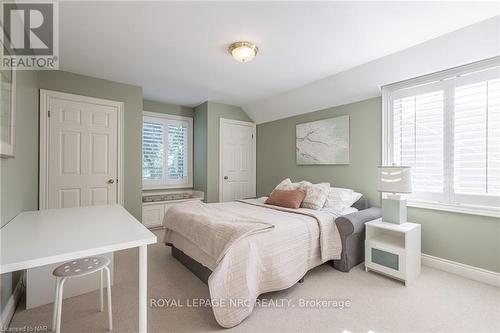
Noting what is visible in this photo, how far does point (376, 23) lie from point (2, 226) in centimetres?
330

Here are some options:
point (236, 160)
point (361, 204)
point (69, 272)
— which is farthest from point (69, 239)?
point (236, 160)

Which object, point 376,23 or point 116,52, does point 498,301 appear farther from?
point 116,52

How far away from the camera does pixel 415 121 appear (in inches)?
111

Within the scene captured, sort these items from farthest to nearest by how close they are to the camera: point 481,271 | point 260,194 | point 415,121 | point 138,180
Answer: point 260,194
point 138,180
point 415,121
point 481,271

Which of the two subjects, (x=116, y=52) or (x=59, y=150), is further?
(x=59, y=150)

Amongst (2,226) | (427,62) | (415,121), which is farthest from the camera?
(415,121)

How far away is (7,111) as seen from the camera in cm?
158

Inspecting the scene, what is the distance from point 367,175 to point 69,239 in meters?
3.44

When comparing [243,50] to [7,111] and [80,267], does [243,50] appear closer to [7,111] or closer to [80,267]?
[7,111]

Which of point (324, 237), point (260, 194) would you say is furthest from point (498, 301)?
point (260, 194)

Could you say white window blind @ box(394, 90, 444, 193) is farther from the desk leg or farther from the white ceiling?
the desk leg

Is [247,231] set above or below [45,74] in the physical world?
below

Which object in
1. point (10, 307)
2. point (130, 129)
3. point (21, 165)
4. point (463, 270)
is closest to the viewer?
point (10, 307)

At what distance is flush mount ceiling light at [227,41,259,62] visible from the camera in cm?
234
